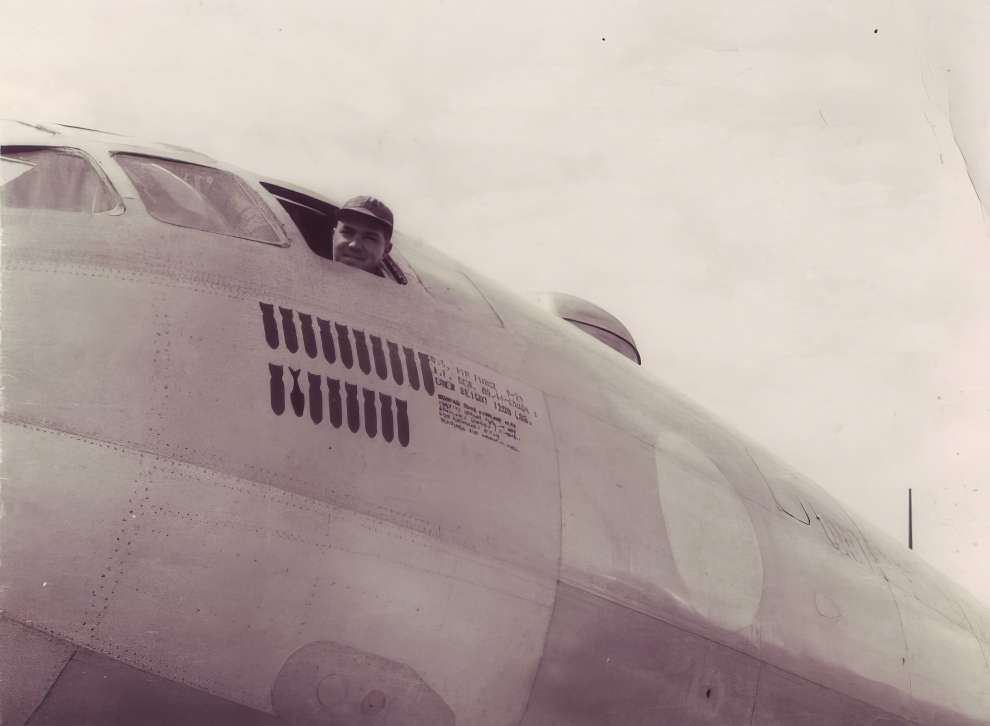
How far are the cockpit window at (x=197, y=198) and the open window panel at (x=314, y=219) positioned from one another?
0.20 m

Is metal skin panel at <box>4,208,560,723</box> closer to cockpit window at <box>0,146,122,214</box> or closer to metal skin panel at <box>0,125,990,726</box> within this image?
metal skin panel at <box>0,125,990,726</box>

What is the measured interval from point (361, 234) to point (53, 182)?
1.53 meters

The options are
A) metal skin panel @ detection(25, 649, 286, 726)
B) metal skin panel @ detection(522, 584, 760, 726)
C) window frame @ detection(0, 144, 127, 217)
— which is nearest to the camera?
metal skin panel @ detection(25, 649, 286, 726)

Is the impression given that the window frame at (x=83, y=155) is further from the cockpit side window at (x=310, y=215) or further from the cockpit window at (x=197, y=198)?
the cockpit side window at (x=310, y=215)

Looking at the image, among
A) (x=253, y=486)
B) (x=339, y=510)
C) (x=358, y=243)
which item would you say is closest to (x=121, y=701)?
(x=253, y=486)

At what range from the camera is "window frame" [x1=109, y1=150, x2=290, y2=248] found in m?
5.09

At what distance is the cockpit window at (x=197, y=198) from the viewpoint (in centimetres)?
516

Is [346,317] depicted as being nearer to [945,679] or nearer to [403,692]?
[403,692]

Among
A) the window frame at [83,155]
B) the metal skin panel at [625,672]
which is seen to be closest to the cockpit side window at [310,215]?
the window frame at [83,155]

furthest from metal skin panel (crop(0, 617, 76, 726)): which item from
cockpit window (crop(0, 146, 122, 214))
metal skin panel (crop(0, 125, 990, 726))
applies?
cockpit window (crop(0, 146, 122, 214))

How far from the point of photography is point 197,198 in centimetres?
538

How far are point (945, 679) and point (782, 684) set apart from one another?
2.67m

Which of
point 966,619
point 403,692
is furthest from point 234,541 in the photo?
point 966,619

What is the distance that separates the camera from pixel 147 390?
4.38 meters
